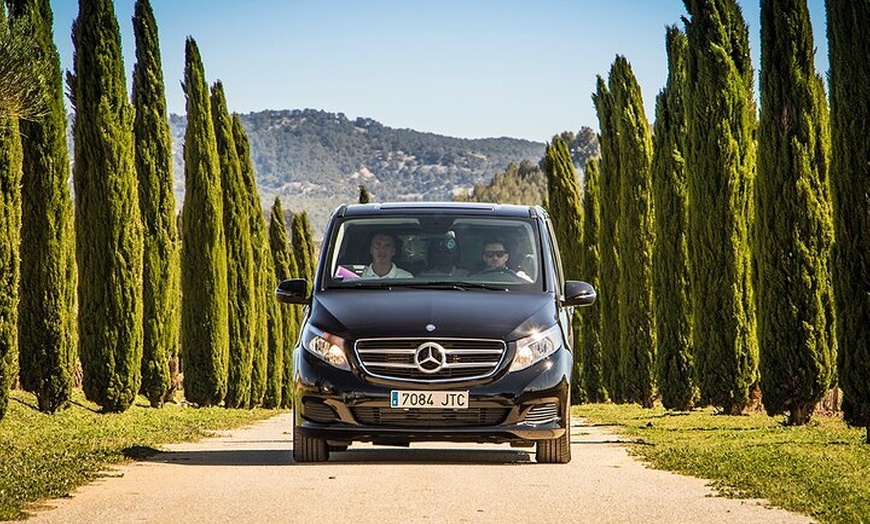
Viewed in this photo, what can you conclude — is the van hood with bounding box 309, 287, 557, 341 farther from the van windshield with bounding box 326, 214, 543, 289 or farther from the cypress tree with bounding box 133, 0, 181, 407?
the cypress tree with bounding box 133, 0, 181, 407

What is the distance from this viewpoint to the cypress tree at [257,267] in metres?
39.7

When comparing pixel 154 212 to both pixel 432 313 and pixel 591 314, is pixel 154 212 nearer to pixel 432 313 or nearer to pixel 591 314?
pixel 591 314

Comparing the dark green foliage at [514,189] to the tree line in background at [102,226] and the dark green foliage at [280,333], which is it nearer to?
the dark green foliage at [280,333]

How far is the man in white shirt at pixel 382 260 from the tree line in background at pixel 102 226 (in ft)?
19.3

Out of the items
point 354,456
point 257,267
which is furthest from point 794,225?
point 257,267

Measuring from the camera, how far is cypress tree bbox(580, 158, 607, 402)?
38.1m

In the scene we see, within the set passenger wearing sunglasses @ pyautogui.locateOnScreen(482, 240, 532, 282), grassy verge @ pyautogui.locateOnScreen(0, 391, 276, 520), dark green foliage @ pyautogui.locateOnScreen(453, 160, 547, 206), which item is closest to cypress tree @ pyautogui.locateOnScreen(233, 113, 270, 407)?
grassy verge @ pyautogui.locateOnScreen(0, 391, 276, 520)

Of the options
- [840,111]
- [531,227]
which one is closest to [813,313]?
[840,111]

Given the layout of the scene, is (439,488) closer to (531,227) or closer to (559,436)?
(559,436)

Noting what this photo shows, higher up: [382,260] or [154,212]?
[154,212]

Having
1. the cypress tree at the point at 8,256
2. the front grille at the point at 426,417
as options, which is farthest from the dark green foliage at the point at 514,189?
the front grille at the point at 426,417

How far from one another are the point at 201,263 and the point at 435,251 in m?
20.7

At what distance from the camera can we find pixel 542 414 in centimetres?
1134

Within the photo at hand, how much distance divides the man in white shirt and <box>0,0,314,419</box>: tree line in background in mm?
5886
